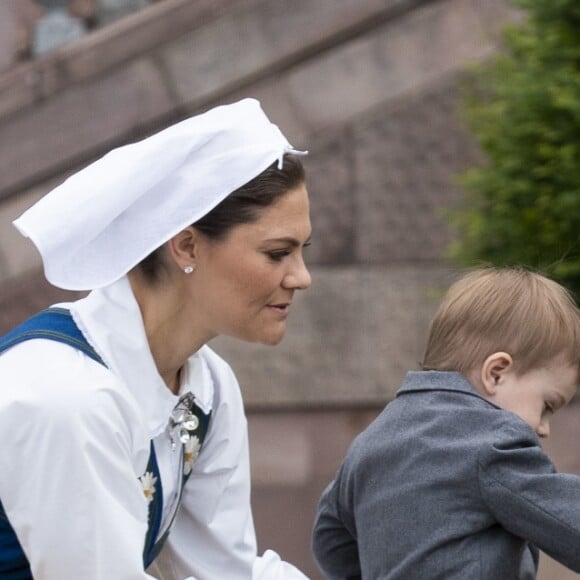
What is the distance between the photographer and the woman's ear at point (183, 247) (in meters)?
2.71

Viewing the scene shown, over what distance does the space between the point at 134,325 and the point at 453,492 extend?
65 centimetres

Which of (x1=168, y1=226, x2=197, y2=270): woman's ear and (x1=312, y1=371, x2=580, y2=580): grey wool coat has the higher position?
(x1=168, y1=226, x2=197, y2=270): woman's ear

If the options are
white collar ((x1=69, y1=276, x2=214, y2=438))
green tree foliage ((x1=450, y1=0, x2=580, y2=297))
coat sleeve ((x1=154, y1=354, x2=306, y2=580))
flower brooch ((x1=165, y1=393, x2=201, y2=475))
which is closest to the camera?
white collar ((x1=69, y1=276, x2=214, y2=438))

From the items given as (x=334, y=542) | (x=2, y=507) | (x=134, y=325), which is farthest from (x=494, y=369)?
(x=2, y=507)

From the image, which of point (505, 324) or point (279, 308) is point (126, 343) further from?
point (505, 324)

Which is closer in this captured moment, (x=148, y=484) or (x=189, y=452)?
(x=148, y=484)

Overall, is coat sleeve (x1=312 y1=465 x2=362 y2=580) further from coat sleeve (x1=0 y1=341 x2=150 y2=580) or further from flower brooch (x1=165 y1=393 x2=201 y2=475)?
coat sleeve (x1=0 y1=341 x2=150 y2=580)

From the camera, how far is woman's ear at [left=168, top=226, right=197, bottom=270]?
2705 mm

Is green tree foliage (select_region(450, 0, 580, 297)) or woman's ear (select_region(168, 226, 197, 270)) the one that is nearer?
woman's ear (select_region(168, 226, 197, 270))

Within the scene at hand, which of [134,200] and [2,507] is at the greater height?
[134,200]

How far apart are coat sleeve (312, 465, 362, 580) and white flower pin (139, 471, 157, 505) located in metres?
0.38

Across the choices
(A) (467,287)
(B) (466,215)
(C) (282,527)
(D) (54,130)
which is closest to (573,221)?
(B) (466,215)

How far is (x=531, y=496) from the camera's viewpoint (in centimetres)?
250

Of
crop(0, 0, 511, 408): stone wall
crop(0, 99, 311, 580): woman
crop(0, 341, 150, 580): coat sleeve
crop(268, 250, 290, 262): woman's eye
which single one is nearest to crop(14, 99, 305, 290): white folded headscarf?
crop(0, 99, 311, 580): woman
